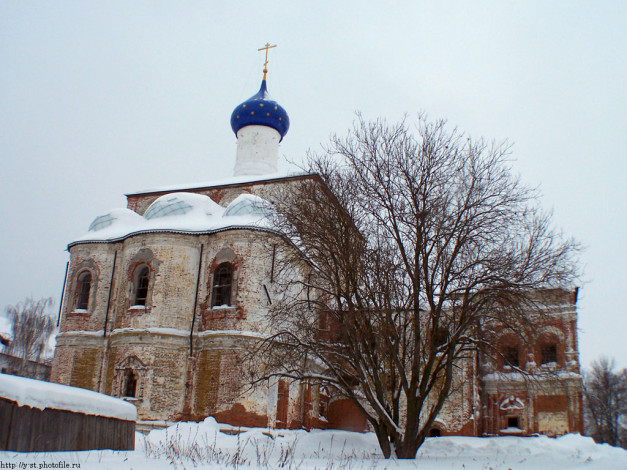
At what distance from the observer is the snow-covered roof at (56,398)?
676cm

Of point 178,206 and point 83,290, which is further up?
point 178,206

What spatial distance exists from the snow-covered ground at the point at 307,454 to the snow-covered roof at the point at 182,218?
18.9ft

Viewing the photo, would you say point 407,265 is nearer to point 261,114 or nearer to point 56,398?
point 56,398

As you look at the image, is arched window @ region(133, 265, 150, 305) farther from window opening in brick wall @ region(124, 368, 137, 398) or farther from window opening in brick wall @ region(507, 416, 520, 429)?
window opening in brick wall @ region(507, 416, 520, 429)

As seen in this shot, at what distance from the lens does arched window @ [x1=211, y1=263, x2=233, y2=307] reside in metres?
17.4

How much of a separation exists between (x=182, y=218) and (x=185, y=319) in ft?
10.7

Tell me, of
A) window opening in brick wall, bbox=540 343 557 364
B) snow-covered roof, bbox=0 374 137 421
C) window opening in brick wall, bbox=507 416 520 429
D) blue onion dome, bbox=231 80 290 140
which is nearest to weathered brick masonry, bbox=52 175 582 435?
window opening in brick wall, bbox=507 416 520 429

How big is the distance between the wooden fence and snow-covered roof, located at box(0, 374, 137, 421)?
7 cm

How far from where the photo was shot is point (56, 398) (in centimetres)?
746

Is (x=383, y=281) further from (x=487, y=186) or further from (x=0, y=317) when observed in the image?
(x=0, y=317)

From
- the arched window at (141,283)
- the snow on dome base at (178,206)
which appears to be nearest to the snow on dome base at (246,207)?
the snow on dome base at (178,206)

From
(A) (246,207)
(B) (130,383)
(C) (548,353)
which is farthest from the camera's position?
(C) (548,353)

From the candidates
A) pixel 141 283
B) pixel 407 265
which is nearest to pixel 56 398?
pixel 407 265

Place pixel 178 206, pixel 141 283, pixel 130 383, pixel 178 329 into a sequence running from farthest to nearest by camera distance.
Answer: pixel 178 206 → pixel 141 283 → pixel 178 329 → pixel 130 383
